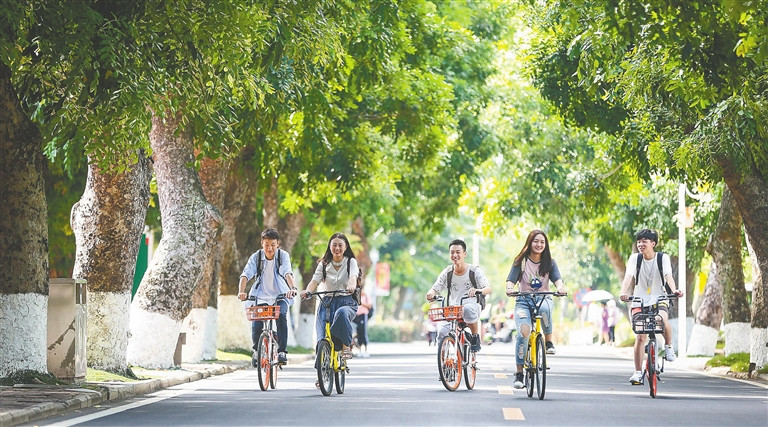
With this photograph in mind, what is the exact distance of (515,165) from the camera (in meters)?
42.9

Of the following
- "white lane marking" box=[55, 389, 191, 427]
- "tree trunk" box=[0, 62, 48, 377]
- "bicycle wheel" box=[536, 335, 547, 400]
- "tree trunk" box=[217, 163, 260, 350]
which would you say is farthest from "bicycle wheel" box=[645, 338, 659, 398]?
"tree trunk" box=[217, 163, 260, 350]

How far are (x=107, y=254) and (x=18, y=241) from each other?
3.05 metres

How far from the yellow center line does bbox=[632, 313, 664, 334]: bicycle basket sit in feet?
9.26

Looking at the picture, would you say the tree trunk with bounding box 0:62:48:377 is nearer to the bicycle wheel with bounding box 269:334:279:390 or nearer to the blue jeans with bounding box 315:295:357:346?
the bicycle wheel with bounding box 269:334:279:390

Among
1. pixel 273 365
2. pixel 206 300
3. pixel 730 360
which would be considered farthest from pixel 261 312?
pixel 730 360

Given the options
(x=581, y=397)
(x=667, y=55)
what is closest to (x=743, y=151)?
(x=667, y=55)

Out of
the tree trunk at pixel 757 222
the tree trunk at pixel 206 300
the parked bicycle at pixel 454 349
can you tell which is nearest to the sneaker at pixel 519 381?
the parked bicycle at pixel 454 349

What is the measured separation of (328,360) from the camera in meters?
16.5

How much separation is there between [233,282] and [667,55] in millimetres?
14634

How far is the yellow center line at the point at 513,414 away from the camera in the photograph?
13195 mm

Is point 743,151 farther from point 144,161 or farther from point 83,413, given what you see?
point 83,413

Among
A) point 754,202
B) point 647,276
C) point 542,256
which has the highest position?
point 754,202

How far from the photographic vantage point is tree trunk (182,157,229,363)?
83.7ft

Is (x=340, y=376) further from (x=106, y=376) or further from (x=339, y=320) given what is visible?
(x=106, y=376)
